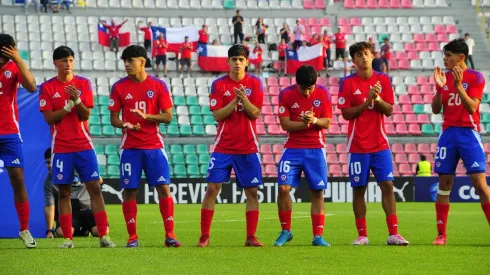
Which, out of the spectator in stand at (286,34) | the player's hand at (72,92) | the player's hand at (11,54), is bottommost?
the player's hand at (72,92)

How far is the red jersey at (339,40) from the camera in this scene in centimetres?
3941

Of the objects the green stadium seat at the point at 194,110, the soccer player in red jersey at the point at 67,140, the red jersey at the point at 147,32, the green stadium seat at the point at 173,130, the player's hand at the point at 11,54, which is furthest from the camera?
the red jersey at the point at 147,32

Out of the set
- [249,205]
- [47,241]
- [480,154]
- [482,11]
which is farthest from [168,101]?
[482,11]

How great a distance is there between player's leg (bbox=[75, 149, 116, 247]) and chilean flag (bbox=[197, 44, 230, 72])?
86.8 feet

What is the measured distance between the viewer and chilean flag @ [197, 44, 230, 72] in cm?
3934

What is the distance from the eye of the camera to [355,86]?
13445mm

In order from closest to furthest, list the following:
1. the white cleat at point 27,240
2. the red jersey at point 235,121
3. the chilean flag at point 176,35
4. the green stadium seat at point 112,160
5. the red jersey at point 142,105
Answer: the white cleat at point 27,240, the red jersey at point 142,105, the red jersey at point 235,121, the green stadium seat at point 112,160, the chilean flag at point 176,35

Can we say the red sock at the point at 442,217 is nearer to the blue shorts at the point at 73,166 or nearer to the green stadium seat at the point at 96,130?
the blue shorts at the point at 73,166

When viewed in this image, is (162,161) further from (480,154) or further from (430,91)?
(430,91)

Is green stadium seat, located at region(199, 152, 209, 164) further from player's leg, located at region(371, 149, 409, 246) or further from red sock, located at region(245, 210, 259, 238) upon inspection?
red sock, located at region(245, 210, 259, 238)

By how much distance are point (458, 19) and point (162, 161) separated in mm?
32994

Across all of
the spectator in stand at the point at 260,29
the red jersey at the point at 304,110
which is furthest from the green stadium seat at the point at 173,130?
the red jersey at the point at 304,110

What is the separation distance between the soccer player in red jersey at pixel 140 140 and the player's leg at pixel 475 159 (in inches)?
143

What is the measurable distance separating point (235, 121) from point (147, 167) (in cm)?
121
